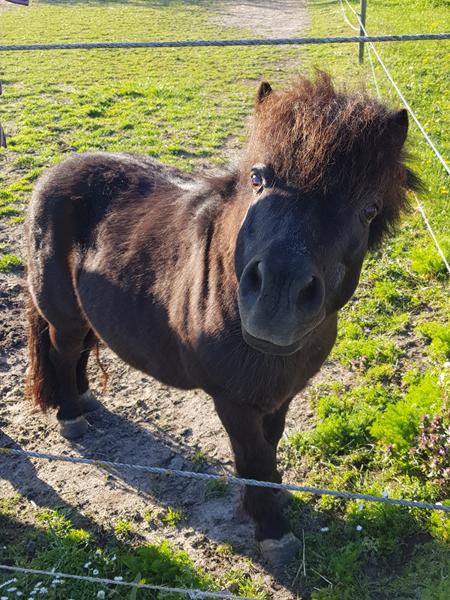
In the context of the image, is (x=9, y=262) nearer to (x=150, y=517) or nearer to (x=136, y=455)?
(x=136, y=455)

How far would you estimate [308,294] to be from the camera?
79.0 inches

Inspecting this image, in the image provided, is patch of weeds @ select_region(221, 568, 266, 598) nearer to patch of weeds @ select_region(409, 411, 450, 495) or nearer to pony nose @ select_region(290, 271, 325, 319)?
patch of weeds @ select_region(409, 411, 450, 495)

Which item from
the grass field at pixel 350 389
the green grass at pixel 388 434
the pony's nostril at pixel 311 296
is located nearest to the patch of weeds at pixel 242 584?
the grass field at pixel 350 389

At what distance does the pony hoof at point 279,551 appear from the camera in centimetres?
310

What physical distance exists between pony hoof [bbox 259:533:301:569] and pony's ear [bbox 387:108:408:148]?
214 cm

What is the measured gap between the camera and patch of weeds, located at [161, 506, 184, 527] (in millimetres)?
3381

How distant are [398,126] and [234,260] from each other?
854 mm

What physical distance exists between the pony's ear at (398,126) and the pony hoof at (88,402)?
2942 mm

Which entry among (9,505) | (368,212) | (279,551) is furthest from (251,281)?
(9,505)

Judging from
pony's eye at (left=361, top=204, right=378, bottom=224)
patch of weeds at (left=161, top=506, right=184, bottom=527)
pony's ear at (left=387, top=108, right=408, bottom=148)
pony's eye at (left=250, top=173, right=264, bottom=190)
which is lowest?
patch of weeds at (left=161, top=506, right=184, bottom=527)

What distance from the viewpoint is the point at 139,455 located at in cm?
390

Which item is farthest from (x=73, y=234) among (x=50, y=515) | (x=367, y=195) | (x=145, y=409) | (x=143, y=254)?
(x=367, y=195)

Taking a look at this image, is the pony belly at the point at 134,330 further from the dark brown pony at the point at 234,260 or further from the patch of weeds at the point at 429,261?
the patch of weeds at the point at 429,261

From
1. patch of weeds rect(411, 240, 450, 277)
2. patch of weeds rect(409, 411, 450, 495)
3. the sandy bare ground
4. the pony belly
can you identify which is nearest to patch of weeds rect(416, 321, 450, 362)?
patch of weeds rect(411, 240, 450, 277)
